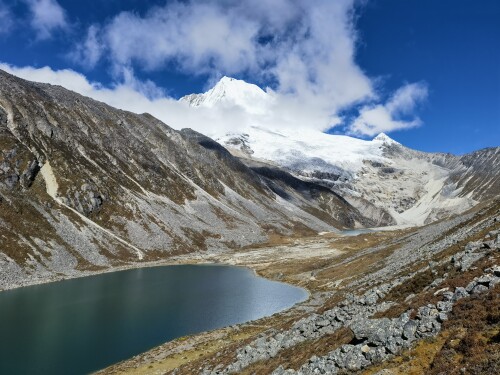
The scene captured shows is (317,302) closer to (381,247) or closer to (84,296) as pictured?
(381,247)

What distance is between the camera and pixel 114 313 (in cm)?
7819

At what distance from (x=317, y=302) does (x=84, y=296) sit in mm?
51770

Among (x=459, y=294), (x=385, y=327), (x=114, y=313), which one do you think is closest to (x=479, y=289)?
(x=459, y=294)

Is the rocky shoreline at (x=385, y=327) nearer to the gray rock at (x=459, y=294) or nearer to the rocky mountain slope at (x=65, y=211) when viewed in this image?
the gray rock at (x=459, y=294)

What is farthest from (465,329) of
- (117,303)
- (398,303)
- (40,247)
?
(40,247)

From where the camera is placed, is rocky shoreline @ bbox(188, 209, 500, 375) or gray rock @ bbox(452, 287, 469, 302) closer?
rocky shoreline @ bbox(188, 209, 500, 375)

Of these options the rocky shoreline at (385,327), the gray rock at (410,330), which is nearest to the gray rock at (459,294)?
the rocky shoreline at (385,327)

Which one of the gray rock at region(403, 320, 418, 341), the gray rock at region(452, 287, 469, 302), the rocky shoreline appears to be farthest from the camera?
the gray rock at region(452, 287, 469, 302)

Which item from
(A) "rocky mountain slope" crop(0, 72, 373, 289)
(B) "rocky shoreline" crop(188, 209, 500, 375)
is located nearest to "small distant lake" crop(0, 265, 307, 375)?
(A) "rocky mountain slope" crop(0, 72, 373, 289)

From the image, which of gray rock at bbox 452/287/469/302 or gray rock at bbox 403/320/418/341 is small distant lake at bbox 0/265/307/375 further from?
gray rock at bbox 452/287/469/302

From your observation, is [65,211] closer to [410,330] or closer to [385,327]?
[385,327]

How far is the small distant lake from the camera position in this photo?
182ft

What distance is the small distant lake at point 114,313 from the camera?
182 ft

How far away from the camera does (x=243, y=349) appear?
37.2m
